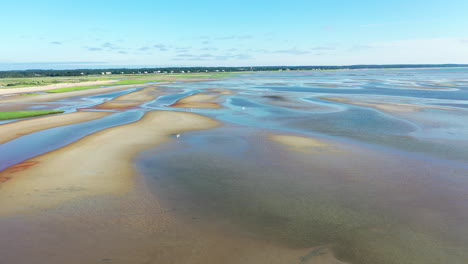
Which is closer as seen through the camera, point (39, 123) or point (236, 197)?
point (236, 197)

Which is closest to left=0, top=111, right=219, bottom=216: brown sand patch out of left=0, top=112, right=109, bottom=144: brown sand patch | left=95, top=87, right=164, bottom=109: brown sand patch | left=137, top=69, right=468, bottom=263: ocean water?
left=137, top=69, right=468, bottom=263: ocean water

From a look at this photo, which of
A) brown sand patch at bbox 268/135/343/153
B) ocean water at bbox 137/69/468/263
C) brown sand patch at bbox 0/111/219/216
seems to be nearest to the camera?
ocean water at bbox 137/69/468/263

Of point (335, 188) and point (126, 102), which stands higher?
point (335, 188)

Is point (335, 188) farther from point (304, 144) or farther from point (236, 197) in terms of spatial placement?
point (304, 144)

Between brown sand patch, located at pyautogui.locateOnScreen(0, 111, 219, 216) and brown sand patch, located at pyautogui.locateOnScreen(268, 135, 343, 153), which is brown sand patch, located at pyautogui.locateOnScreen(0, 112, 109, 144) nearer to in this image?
brown sand patch, located at pyautogui.locateOnScreen(0, 111, 219, 216)

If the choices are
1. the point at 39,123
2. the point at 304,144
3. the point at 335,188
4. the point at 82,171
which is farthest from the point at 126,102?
the point at 335,188

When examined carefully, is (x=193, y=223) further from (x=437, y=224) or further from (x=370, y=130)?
(x=370, y=130)
